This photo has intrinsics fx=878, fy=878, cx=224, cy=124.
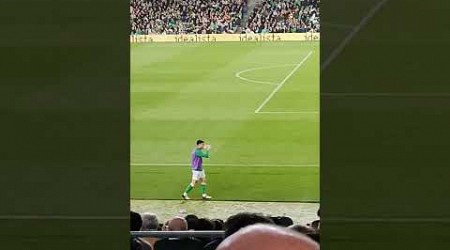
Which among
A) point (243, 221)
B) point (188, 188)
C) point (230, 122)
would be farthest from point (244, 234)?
point (230, 122)

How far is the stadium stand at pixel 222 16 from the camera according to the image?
137 ft

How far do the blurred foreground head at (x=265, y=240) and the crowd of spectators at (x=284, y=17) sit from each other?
124 feet

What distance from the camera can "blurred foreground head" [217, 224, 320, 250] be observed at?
194 cm

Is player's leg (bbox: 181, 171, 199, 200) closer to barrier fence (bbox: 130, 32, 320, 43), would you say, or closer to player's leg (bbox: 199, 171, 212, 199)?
player's leg (bbox: 199, 171, 212, 199)

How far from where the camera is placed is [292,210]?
11.8 metres

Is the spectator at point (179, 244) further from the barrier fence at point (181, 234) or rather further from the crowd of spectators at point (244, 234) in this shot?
the barrier fence at point (181, 234)

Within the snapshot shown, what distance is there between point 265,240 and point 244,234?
0.05 metres

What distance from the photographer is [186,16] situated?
44.4 meters

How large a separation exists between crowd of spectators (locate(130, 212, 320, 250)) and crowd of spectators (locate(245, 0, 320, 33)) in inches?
1336
